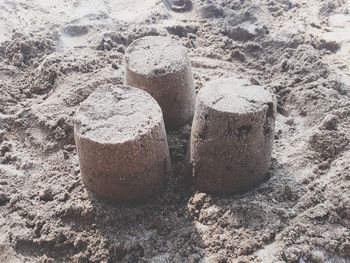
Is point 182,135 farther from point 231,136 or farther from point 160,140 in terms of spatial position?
point 231,136

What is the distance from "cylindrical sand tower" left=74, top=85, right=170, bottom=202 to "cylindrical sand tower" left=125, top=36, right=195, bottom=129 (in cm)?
21

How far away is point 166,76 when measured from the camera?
2711 mm

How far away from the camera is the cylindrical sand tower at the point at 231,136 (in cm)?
232

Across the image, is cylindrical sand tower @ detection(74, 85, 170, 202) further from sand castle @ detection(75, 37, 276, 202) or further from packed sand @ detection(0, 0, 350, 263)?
packed sand @ detection(0, 0, 350, 263)

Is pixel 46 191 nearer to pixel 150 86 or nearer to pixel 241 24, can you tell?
pixel 150 86

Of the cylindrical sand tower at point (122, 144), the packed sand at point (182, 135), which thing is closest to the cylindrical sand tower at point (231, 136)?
the packed sand at point (182, 135)

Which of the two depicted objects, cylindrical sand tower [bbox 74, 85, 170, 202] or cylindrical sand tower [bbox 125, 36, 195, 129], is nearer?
cylindrical sand tower [bbox 74, 85, 170, 202]

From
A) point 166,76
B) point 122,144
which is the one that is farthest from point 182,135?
point 122,144

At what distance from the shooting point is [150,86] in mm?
2736

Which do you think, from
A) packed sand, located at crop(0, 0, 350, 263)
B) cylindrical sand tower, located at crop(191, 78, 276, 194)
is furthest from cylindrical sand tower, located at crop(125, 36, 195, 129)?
cylindrical sand tower, located at crop(191, 78, 276, 194)

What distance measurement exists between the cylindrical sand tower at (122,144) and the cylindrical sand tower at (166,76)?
0.21m

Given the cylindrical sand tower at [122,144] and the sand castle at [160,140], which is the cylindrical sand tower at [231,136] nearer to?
the sand castle at [160,140]

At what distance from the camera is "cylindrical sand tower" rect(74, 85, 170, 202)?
2.29m

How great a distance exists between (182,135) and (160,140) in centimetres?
50
